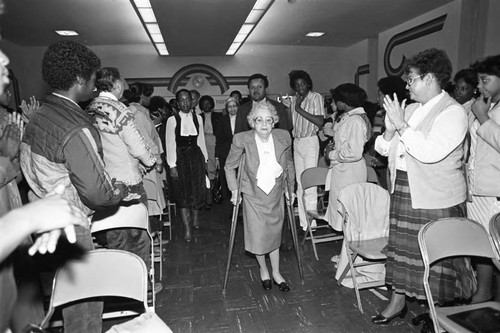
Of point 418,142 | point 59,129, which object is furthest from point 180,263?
point 418,142

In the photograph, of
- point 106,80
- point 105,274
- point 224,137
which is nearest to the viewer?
point 105,274

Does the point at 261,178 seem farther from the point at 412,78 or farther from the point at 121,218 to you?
the point at 412,78

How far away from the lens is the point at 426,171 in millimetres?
2107

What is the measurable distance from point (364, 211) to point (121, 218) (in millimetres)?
1863

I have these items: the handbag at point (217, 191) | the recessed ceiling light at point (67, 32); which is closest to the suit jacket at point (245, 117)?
the handbag at point (217, 191)

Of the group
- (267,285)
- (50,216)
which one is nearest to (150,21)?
(267,285)

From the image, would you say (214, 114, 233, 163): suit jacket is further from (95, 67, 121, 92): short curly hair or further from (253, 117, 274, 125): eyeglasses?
(95, 67, 121, 92): short curly hair

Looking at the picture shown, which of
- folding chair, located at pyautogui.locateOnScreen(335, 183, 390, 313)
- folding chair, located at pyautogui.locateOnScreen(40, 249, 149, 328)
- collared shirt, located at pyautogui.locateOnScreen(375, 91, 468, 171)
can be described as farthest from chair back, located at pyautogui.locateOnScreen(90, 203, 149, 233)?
collared shirt, located at pyautogui.locateOnScreen(375, 91, 468, 171)

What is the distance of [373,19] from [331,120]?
3.28 metres

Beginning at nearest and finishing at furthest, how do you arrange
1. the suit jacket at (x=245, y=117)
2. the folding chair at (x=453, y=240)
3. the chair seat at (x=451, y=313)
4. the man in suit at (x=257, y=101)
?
the chair seat at (x=451, y=313), the folding chair at (x=453, y=240), the man in suit at (x=257, y=101), the suit jacket at (x=245, y=117)

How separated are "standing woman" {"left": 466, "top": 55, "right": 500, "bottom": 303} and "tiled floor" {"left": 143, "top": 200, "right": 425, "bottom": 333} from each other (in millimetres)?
539

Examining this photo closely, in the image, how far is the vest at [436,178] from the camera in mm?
2098

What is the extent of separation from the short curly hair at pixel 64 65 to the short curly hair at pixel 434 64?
191 centimetres

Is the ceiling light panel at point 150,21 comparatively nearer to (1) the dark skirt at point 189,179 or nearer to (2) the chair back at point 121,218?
(1) the dark skirt at point 189,179
